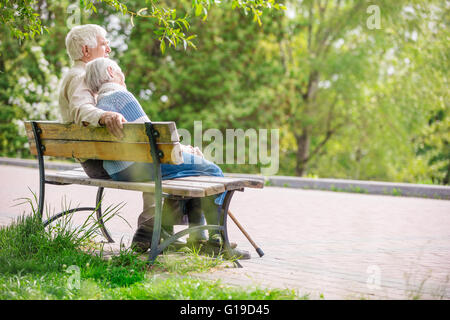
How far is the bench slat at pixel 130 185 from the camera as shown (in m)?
3.49

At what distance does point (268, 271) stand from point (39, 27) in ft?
9.63

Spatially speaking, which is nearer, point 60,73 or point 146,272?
point 146,272

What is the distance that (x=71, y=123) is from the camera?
415 centimetres

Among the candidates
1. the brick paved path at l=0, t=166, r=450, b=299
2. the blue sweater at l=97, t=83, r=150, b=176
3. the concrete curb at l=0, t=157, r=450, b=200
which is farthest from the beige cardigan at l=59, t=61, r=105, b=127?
the concrete curb at l=0, t=157, r=450, b=200

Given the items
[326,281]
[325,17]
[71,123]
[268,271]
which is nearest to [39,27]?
[71,123]

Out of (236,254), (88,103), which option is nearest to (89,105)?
(88,103)

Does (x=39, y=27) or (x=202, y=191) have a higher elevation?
(x=39, y=27)

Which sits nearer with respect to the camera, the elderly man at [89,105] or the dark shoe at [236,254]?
the elderly man at [89,105]

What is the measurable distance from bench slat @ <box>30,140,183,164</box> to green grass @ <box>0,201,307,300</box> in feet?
1.87

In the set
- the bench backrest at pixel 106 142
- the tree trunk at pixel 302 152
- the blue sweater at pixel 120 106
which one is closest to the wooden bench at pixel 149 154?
the bench backrest at pixel 106 142

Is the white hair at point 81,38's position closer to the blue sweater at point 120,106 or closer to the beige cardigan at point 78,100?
the beige cardigan at point 78,100

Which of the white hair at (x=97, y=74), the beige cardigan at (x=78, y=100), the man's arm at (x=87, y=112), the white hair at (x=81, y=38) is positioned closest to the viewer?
the man's arm at (x=87, y=112)

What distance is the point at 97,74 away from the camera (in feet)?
13.5
